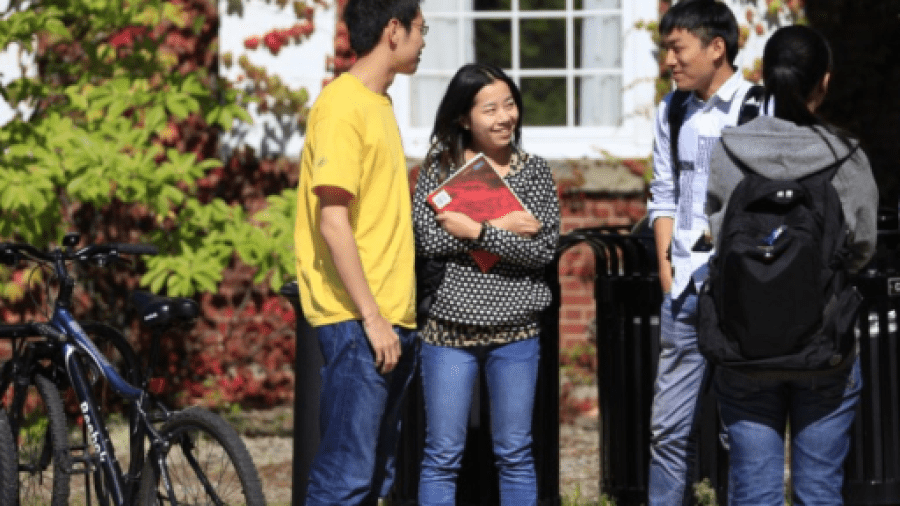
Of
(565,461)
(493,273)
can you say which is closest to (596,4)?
(565,461)

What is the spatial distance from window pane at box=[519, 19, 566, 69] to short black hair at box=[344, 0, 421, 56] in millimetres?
5077

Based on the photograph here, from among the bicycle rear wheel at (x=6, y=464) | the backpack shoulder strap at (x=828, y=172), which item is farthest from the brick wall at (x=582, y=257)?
the backpack shoulder strap at (x=828, y=172)

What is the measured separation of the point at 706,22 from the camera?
5301 mm

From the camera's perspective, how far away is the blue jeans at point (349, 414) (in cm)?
450

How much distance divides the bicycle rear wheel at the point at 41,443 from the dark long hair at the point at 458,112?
5.20ft

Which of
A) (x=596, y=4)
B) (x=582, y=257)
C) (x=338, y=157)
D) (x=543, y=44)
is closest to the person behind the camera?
(x=338, y=157)

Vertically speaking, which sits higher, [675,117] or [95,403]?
[675,117]

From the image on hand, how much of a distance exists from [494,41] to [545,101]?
47 cm

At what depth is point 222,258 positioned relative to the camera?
8.38 m

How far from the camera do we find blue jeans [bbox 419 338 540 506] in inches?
208

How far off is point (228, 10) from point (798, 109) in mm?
5398

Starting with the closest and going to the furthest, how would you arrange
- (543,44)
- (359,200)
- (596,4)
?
(359,200) → (596,4) → (543,44)

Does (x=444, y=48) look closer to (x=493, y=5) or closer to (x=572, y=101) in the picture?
(x=493, y=5)

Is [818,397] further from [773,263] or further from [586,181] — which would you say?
[586,181]
